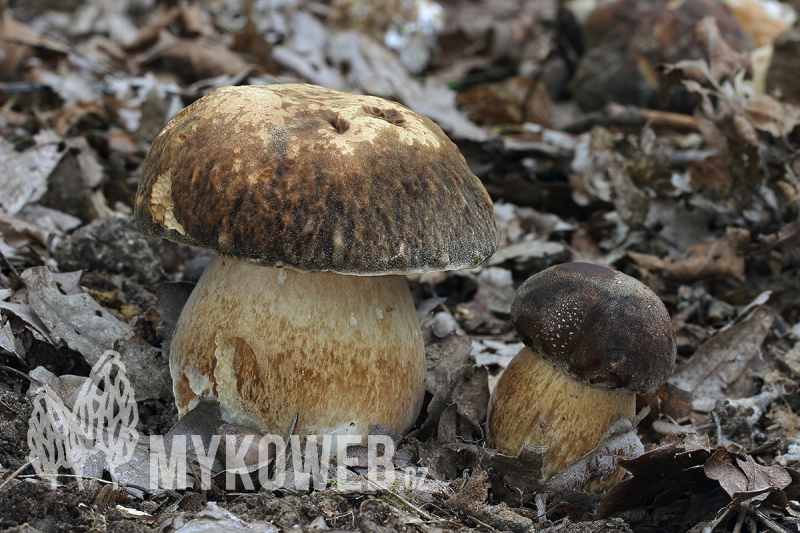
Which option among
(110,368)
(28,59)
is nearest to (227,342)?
(110,368)

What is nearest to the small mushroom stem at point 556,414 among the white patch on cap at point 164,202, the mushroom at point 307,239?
the mushroom at point 307,239

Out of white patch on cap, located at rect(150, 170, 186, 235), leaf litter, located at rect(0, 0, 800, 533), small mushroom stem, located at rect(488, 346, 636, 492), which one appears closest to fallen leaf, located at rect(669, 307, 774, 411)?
leaf litter, located at rect(0, 0, 800, 533)

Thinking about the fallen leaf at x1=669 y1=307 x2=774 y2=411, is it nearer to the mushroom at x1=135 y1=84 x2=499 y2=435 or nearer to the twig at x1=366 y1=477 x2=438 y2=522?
the mushroom at x1=135 y1=84 x2=499 y2=435

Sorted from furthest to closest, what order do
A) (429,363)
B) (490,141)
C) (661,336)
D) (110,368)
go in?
(490,141) → (429,363) → (110,368) → (661,336)

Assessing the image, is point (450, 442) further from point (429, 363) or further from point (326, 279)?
point (326, 279)

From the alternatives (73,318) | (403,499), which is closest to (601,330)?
(403,499)

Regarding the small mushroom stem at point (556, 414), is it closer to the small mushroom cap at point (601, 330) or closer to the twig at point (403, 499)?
the small mushroom cap at point (601, 330)

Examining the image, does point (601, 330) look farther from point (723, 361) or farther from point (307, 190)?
point (723, 361)
